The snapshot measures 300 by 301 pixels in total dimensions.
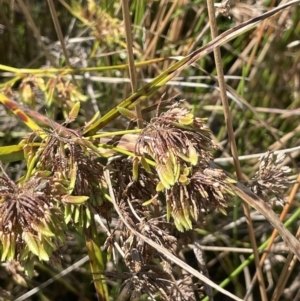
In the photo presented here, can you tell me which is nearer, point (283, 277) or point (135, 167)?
point (135, 167)

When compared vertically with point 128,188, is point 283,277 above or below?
below

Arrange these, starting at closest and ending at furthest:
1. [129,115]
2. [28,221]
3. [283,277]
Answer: [28,221] < [129,115] < [283,277]

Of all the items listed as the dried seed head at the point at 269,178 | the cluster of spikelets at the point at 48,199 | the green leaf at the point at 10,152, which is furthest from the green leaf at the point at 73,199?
the dried seed head at the point at 269,178

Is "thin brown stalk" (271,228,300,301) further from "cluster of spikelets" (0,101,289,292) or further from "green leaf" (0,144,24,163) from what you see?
"green leaf" (0,144,24,163)

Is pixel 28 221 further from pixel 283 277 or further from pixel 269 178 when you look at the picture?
pixel 283 277

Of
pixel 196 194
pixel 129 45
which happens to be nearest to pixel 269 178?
pixel 196 194

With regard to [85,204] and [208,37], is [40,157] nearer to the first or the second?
[85,204]

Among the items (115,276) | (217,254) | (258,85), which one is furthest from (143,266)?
(258,85)

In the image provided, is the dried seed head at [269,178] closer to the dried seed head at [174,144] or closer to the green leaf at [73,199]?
the dried seed head at [174,144]
